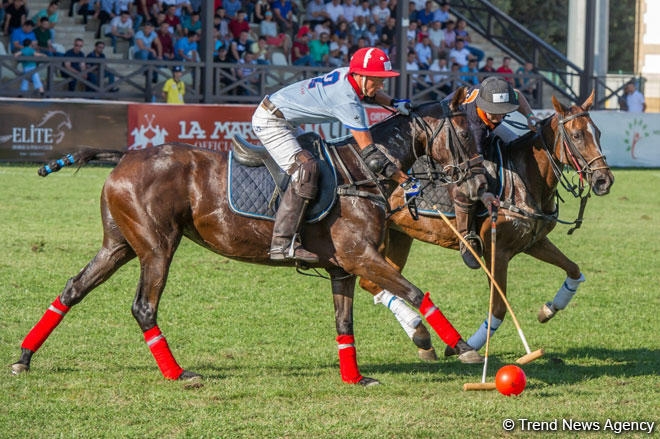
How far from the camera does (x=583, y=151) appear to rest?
28.8 feet

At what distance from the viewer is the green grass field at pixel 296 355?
6.62 meters

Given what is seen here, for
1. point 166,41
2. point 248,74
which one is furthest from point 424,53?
point 166,41

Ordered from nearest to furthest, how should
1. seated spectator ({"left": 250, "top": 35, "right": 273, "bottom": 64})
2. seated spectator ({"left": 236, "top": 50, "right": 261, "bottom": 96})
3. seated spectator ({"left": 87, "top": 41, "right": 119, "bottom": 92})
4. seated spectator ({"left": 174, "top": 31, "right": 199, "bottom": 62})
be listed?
seated spectator ({"left": 87, "top": 41, "right": 119, "bottom": 92}) < seated spectator ({"left": 236, "top": 50, "right": 261, "bottom": 96}) < seated spectator ({"left": 174, "top": 31, "right": 199, "bottom": 62}) < seated spectator ({"left": 250, "top": 35, "right": 273, "bottom": 64})

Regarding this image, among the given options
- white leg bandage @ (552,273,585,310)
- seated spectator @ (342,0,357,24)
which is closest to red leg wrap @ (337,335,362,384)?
white leg bandage @ (552,273,585,310)

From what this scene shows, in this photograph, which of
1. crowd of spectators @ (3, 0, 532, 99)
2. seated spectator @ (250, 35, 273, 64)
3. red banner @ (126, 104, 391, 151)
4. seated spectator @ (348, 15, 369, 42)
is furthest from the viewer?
seated spectator @ (348, 15, 369, 42)

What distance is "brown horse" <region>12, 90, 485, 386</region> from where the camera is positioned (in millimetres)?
7543

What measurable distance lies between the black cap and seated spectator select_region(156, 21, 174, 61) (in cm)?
1743

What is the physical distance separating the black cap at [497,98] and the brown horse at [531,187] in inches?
18.3

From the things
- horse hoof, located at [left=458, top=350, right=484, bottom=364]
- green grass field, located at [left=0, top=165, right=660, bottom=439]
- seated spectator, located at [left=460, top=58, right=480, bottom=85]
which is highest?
seated spectator, located at [left=460, top=58, right=480, bottom=85]

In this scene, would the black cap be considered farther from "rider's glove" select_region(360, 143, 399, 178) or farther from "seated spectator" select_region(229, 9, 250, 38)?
"seated spectator" select_region(229, 9, 250, 38)

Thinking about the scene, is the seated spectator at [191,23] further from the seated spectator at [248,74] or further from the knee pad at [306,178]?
the knee pad at [306,178]

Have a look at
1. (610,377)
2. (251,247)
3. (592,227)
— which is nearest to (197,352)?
(251,247)

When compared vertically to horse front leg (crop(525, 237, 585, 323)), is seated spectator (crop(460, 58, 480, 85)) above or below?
above

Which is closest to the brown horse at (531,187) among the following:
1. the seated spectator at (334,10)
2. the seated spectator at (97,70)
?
the seated spectator at (97,70)
